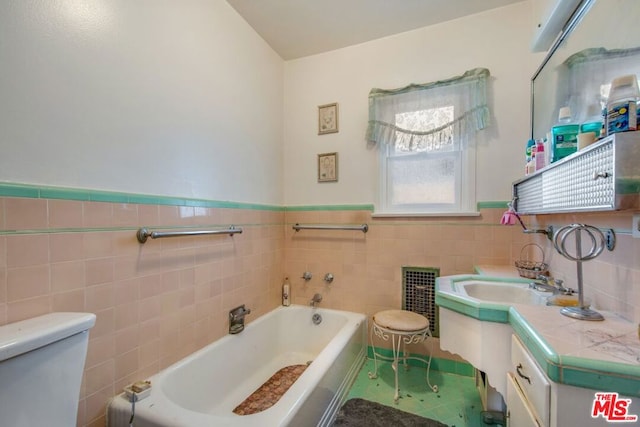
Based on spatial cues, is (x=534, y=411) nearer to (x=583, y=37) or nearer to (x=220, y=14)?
(x=583, y=37)

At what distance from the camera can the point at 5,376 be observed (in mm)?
745

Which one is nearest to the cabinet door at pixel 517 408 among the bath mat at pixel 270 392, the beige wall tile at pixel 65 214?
the bath mat at pixel 270 392

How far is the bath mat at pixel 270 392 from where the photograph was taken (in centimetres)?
165

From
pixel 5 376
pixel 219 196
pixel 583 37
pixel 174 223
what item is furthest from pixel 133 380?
pixel 583 37

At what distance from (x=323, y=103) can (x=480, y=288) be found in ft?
6.24

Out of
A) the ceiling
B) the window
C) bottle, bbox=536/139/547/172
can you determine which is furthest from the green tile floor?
the ceiling

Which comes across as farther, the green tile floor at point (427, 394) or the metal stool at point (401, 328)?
the metal stool at point (401, 328)

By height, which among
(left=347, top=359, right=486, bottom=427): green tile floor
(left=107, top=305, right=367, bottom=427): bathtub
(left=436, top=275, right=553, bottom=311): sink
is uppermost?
(left=436, top=275, right=553, bottom=311): sink

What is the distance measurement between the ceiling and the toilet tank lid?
2.06 metres

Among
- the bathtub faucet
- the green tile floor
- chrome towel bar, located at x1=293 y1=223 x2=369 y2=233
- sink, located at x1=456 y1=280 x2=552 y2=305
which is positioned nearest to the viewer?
sink, located at x1=456 y1=280 x2=552 y2=305

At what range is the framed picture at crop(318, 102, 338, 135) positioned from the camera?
7.91ft

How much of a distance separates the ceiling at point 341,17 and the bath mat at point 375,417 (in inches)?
104

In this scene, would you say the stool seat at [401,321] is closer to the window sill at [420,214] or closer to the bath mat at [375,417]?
the bath mat at [375,417]

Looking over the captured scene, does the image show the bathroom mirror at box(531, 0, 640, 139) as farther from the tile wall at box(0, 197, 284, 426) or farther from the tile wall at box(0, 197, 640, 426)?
the tile wall at box(0, 197, 284, 426)
